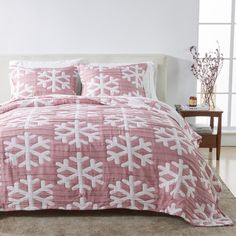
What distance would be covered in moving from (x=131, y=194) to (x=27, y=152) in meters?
0.68

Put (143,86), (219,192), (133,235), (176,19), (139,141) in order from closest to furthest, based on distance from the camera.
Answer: (133,235) < (139,141) < (219,192) < (143,86) < (176,19)

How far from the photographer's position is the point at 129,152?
327 centimetres

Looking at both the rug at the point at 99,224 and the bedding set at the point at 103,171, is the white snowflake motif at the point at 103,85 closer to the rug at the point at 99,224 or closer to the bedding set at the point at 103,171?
the bedding set at the point at 103,171

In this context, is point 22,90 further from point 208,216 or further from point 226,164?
point 208,216

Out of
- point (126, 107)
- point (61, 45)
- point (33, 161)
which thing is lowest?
point (33, 161)

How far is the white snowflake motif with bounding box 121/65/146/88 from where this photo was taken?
4.78 metres

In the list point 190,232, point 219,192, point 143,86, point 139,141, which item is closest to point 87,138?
point 139,141

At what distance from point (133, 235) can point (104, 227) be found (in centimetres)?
21

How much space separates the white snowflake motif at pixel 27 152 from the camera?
326 centimetres

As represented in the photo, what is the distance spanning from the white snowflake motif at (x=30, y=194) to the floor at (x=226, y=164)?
1479mm

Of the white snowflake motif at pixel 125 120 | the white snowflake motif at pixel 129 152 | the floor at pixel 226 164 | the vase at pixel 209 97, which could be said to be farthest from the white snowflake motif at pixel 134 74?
the white snowflake motif at pixel 129 152

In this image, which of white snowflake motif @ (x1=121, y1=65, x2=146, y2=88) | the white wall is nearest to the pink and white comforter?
white snowflake motif @ (x1=121, y1=65, x2=146, y2=88)

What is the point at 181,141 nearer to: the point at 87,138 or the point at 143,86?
the point at 87,138

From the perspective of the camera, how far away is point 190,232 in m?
3.12
